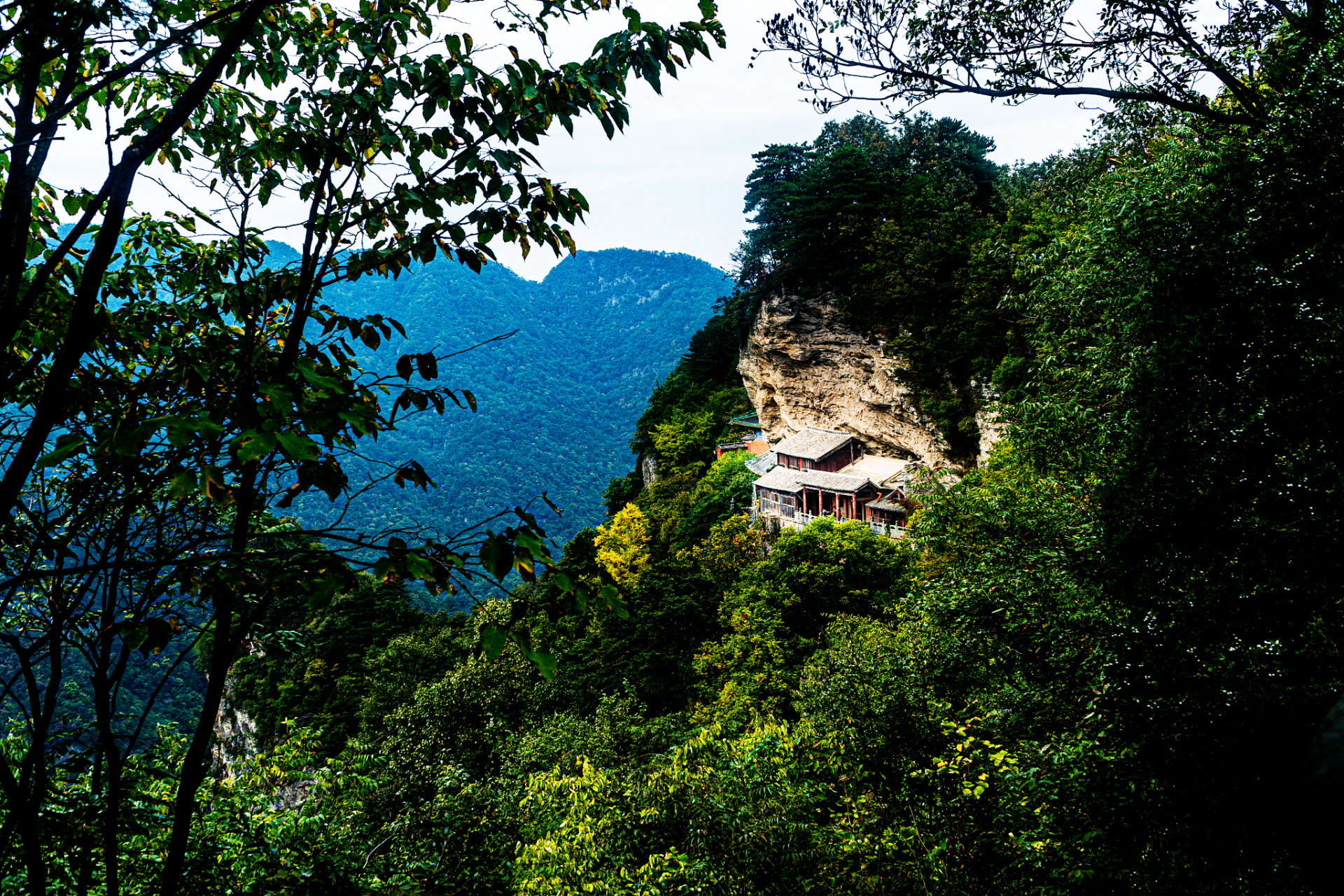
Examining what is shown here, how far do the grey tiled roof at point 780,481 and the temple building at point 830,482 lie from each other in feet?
0.10

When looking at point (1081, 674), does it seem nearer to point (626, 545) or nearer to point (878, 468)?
point (878, 468)

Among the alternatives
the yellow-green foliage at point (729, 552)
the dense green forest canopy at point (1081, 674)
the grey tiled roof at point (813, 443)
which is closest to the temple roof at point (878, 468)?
the grey tiled roof at point (813, 443)

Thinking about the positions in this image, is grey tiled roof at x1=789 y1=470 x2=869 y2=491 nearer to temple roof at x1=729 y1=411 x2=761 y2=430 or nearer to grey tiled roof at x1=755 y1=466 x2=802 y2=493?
grey tiled roof at x1=755 y1=466 x2=802 y2=493

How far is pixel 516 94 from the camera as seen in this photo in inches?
103

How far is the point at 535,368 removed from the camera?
338 ft

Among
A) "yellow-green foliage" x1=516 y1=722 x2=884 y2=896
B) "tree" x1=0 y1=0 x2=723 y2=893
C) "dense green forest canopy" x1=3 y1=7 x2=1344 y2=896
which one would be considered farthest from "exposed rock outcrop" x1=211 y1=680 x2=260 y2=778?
"tree" x1=0 y1=0 x2=723 y2=893

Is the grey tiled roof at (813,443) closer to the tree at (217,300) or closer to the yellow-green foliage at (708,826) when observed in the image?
the yellow-green foliage at (708,826)

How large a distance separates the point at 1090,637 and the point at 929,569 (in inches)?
365

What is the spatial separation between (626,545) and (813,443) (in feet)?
32.7

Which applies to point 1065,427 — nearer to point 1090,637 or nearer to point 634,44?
point 1090,637

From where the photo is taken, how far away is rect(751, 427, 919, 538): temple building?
85.7 ft

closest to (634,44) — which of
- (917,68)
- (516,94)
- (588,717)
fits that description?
(516,94)

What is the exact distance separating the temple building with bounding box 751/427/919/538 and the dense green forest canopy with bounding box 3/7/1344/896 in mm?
12870

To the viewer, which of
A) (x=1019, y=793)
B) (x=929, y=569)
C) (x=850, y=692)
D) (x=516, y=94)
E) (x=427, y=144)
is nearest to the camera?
(x=516, y=94)
